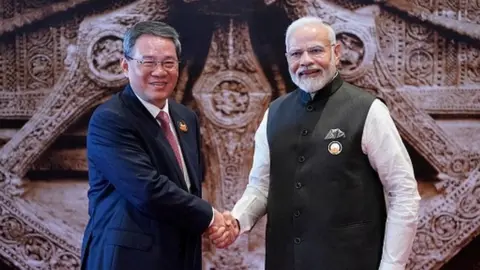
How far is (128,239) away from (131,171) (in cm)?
20

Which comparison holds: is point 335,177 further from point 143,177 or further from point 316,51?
point 143,177

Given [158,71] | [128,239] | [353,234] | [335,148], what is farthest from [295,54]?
[128,239]

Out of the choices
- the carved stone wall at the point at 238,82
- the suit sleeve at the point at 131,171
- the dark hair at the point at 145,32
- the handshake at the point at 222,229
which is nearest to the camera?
the suit sleeve at the point at 131,171

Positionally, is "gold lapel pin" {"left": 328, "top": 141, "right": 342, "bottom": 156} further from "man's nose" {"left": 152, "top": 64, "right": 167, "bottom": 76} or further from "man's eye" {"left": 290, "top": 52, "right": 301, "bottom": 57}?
"man's nose" {"left": 152, "top": 64, "right": 167, "bottom": 76}

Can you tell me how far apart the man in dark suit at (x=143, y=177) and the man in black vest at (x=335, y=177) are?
11.2 inches

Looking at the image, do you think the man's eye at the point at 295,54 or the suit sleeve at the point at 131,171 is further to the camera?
the man's eye at the point at 295,54

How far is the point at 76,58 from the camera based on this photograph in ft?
9.11

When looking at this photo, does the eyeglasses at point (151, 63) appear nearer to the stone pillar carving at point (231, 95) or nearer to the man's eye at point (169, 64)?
the man's eye at point (169, 64)

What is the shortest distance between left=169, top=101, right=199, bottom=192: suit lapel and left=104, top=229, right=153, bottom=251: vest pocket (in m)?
0.25

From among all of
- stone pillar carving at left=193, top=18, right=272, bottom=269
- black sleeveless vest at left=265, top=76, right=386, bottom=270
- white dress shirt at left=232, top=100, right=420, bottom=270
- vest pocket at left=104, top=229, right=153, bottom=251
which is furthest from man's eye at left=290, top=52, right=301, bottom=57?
stone pillar carving at left=193, top=18, right=272, bottom=269

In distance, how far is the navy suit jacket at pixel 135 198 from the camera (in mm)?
1652

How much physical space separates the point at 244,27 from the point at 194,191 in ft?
3.86

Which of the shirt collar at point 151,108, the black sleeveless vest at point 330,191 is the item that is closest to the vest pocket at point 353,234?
the black sleeveless vest at point 330,191

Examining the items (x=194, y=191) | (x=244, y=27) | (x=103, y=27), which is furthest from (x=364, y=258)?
(x=103, y=27)
